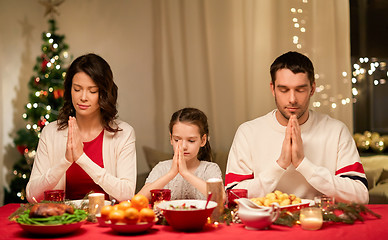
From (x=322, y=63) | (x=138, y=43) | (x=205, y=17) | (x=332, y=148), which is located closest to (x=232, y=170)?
(x=332, y=148)

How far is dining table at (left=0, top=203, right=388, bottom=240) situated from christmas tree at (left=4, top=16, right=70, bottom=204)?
300 cm

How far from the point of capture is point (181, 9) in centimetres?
484

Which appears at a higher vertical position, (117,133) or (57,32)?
(57,32)

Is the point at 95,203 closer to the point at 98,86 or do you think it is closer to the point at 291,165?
the point at 98,86

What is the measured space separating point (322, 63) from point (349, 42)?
0.30 meters

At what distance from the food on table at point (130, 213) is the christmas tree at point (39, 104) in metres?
3.17

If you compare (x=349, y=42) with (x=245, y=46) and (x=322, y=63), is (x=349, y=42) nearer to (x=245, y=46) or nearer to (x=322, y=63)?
(x=322, y=63)

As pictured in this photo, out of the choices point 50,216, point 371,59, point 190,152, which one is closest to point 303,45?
point 371,59

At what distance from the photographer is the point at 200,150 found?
2816 millimetres

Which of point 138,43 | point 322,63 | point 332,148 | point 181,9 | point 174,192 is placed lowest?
point 174,192

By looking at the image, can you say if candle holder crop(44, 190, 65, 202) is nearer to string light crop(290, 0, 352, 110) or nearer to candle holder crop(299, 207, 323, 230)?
candle holder crop(299, 207, 323, 230)

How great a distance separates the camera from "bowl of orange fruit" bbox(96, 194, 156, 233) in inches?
67.7

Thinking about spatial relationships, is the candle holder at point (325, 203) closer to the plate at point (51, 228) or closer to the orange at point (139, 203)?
the orange at point (139, 203)

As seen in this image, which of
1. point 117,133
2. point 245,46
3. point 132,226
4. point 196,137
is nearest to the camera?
point 132,226
